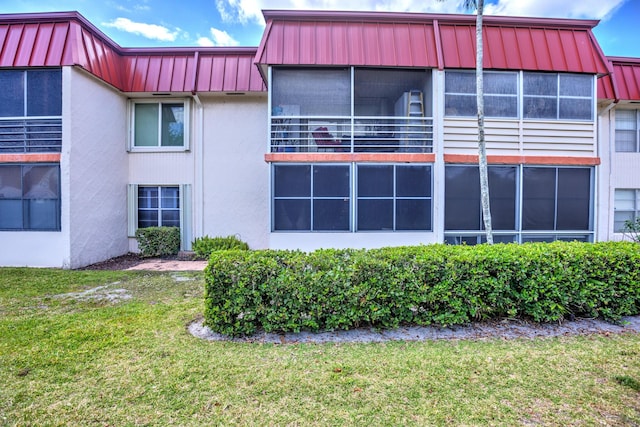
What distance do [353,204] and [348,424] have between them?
6277 mm

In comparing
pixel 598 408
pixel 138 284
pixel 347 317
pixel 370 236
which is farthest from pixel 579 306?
pixel 138 284

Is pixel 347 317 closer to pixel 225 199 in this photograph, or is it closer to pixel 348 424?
pixel 348 424

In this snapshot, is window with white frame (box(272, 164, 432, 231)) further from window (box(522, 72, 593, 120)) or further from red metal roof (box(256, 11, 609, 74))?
window (box(522, 72, 593, 120))

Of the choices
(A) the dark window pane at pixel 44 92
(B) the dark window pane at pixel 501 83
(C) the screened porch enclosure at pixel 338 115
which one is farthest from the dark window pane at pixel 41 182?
(B) the dark window pane at pixel 501 83

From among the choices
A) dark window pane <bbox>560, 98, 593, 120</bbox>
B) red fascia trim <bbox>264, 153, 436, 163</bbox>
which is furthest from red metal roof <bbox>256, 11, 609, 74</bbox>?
red fascia trim <bbox>264, 153, 436, 163</bbox>

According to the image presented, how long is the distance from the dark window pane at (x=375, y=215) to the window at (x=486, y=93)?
3.05m

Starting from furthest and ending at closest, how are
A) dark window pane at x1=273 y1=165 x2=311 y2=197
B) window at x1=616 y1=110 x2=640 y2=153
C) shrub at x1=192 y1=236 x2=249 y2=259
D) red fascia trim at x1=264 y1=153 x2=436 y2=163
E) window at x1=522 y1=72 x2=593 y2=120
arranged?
window at x1=616 y1=110 x2=640 y2=153 → shrub at x1=192 y1=236 x2=249 y2=259 → window at x1=522 y1=72 x2=593 y2=120 → dark window pane at x1=273 y1=165 x2=311 y2=197 → red fascia trim at x1=264 y1=153 x2=436 y2=163

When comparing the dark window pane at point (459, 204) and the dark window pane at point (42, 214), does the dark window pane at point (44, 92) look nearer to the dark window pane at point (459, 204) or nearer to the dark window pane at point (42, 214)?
the dark window pane at point (42, 214)

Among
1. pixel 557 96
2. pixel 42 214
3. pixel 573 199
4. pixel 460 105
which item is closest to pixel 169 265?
pixel 42 214

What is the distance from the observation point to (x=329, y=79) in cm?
866

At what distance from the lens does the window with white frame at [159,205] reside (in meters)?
10.9

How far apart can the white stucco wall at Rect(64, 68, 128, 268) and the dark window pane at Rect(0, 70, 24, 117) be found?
4.62ft

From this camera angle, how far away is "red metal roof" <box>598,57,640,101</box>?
9.92 m

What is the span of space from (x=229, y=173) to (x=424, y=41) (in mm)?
6950
